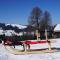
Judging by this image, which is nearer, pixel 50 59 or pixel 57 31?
pixel 50 59

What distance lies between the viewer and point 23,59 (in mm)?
11398

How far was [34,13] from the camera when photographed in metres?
66.9

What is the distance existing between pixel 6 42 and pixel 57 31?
5215 centimetres

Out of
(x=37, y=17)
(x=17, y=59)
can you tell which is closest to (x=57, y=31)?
(x=37, y=17)

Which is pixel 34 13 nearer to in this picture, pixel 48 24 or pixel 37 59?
pixel 48 24

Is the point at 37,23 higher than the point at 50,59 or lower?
higher

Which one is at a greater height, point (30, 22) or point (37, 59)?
point (30, 22)

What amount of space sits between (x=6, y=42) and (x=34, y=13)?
4965 cm

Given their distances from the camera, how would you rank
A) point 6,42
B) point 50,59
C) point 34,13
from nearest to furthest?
point 50,59
point 6,42
point 34,13

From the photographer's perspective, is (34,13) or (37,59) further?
(34,13)

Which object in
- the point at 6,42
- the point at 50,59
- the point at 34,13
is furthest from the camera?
the point at 34,13

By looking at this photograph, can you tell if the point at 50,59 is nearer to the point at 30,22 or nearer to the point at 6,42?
the point at 6,42

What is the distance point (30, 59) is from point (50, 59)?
107 centimetres

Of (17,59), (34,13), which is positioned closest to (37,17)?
(34,13)
